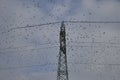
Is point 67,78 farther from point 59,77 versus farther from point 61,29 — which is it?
point 61,29

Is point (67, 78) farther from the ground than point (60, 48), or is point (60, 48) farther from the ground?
point (60, 48)

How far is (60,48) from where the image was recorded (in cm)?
8238

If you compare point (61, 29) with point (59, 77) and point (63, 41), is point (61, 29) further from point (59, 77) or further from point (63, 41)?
point (59, 77)

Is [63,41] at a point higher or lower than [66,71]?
higher

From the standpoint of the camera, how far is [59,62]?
8319cm

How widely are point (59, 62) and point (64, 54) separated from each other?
1.81 meters

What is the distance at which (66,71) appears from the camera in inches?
3278

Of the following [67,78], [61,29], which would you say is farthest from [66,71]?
[61,29]

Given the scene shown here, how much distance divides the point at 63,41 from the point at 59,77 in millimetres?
6573

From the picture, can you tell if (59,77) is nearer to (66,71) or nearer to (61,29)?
(66,71)

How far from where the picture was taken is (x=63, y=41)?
82.4 m

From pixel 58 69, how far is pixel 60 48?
3.99 metres

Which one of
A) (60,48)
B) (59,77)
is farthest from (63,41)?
(59,77)

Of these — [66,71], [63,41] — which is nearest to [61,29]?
[63,41]
